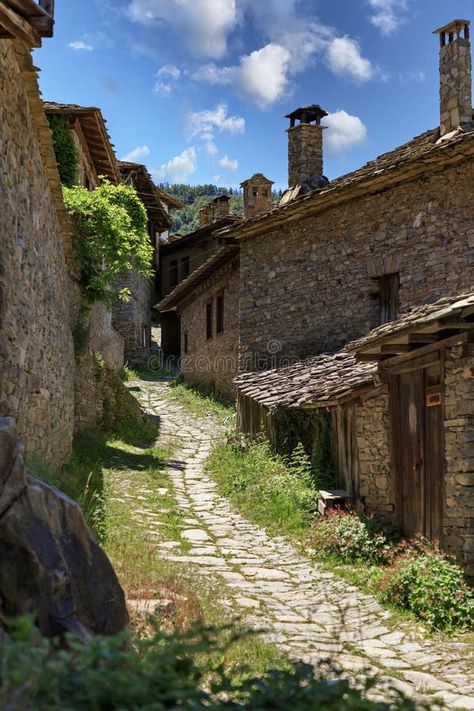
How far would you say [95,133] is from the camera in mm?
18891

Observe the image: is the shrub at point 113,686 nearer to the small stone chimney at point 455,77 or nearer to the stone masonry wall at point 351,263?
the stone masonry wall at point 351,263

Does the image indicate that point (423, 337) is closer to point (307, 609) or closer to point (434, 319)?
point (434, 319)

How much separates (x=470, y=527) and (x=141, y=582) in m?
3.42

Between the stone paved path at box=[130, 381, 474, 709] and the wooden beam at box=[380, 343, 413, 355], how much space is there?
2845 millimetres

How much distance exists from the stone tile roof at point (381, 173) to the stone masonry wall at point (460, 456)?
574cm

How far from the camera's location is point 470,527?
7.24 m

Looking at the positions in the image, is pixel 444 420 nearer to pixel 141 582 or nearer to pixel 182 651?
pixel 141 582

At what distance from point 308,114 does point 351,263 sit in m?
5.74

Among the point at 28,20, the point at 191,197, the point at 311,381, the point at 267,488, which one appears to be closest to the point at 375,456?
the point at 267,488

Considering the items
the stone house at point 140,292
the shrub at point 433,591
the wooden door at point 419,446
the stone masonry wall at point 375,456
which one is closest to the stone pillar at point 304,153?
the stone house at point 140,292

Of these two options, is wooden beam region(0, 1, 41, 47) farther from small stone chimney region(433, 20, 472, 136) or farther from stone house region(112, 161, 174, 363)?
stone house region(112, 161, 174, 363)

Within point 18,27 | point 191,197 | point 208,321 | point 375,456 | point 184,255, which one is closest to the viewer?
point 18,27

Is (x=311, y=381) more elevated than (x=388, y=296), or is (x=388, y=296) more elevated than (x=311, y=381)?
(x=388, y=296)

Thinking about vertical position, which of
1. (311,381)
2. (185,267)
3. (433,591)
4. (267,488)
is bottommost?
(433,591)
